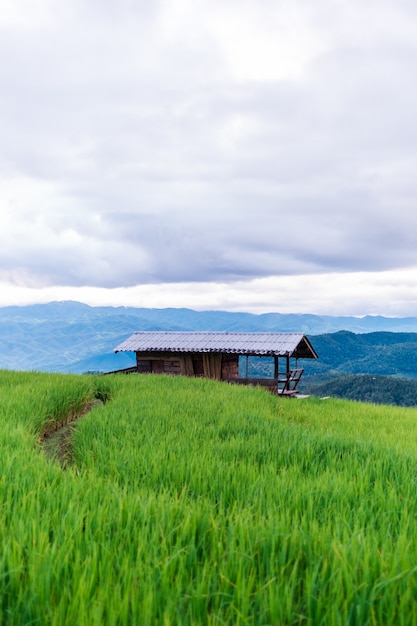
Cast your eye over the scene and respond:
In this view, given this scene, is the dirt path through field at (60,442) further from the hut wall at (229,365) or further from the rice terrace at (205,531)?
the hut wall at (229,365)

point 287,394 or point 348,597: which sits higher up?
point 348,597

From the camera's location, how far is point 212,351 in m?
23.6

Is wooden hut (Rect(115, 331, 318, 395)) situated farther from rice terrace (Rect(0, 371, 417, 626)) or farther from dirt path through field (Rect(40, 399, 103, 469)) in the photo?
rice terrace (Rect(0, 371, 417, 626))

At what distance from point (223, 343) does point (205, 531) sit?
21153mm

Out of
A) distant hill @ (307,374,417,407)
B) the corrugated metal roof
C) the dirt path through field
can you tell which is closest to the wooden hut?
the corrugated metal roof

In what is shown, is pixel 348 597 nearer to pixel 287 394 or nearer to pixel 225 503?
pixel 225 503

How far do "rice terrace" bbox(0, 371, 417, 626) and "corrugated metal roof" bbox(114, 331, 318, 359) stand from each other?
50.5 ft

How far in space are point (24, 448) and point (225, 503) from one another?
8.72ft

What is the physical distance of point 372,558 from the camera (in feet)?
9.08

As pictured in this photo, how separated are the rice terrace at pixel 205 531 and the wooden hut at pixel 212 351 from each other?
15.6 m

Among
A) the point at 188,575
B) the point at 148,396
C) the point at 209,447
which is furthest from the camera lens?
the point at 148,396

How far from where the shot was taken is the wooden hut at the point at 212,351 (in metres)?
22.8

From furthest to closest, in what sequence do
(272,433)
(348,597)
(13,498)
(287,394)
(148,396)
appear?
(287,394) → (148,396) → (272,433) → (13,498) → (348,597)

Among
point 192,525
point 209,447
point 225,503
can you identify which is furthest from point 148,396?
point 192,525
